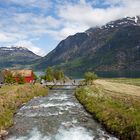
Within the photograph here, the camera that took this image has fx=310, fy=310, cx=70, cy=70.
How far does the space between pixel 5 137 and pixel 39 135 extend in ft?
16.8

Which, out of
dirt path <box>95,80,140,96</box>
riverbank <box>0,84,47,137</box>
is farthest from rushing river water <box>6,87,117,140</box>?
dirt path <box>95,80,140,96</box>

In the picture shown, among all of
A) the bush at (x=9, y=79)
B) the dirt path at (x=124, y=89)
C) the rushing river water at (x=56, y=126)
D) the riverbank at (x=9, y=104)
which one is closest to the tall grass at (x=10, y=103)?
the riverbank at (x=9, y=104)

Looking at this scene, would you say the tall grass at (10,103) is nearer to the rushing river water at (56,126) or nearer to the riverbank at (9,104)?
the riverbank at (9,104)

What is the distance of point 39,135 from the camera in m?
47.3

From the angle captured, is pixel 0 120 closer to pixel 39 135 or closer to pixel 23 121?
pixel 23 121

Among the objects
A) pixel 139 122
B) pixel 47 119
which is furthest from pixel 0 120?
pixel 139 122

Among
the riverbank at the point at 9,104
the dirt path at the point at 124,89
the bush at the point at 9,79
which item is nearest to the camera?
the riverbank at the point at 9,104

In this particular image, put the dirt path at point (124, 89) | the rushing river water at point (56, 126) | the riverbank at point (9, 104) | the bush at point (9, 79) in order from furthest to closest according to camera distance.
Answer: the bush at point (9, 79) < the dirt path at point (124, 89) < the riverbank at point (9, 104) < the rushing river water at point (56, 126)

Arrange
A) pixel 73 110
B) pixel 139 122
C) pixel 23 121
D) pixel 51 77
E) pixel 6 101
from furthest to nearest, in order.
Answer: pixel 51 77 → pixel 6 101 → pixel 73 110 → pixel 23 121 → pixel 139 122

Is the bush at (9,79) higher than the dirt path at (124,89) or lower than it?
higher

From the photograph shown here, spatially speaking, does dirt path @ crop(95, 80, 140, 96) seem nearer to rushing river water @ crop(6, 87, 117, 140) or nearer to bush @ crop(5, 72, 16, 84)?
rushing river water @ crop(6, 87, 117, 140)

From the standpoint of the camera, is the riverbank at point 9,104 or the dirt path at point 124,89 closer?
the riverbank at point 9,104

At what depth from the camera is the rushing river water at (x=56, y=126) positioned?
4669cm

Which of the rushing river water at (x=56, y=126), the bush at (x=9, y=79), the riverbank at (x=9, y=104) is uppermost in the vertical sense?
the bush at (x=9, y=79)
